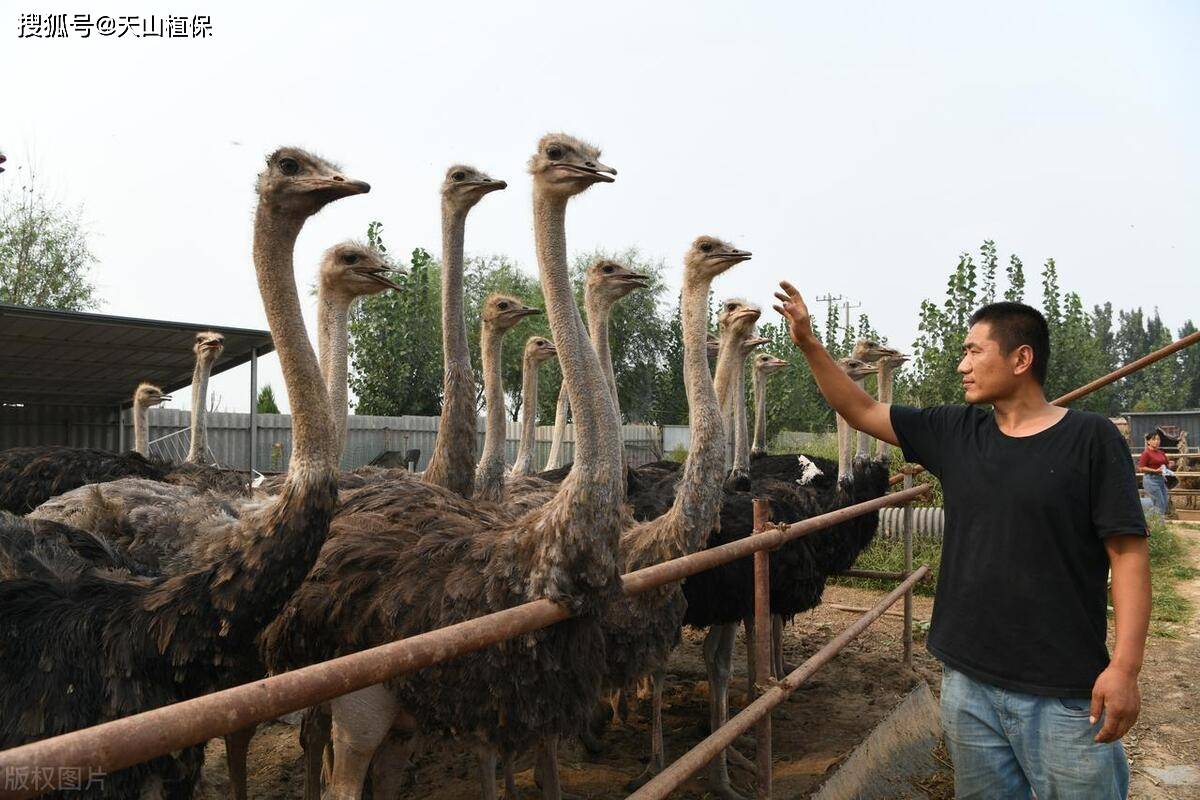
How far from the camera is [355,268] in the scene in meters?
4.82

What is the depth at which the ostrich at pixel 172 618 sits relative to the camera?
2426mm

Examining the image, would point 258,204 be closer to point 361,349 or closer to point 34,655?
point 34,655

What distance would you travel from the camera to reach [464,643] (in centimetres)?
167

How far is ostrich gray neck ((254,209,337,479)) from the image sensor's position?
9.51 feet

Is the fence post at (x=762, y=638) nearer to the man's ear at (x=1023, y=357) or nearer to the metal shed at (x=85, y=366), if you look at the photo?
the man's ear at (x=1023, y=357)

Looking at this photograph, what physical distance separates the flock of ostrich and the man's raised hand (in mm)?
725

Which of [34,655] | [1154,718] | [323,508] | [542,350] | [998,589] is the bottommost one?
[1154,718]

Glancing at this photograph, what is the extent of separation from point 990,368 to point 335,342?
11.5 feet

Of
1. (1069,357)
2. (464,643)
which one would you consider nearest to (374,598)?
(464,643)

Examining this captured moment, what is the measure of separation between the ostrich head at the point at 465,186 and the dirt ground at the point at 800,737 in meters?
2.81

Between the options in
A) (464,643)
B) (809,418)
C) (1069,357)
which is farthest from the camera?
(809,418)

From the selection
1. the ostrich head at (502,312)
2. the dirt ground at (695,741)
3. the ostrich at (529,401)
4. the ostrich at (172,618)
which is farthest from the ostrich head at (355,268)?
the dirt ground at (695,741)

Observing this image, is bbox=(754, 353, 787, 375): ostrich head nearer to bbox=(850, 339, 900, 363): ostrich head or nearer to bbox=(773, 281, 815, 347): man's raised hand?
bbox=(850, 339, 900, 363): ostrich head

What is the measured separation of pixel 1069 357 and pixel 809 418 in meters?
8.96
